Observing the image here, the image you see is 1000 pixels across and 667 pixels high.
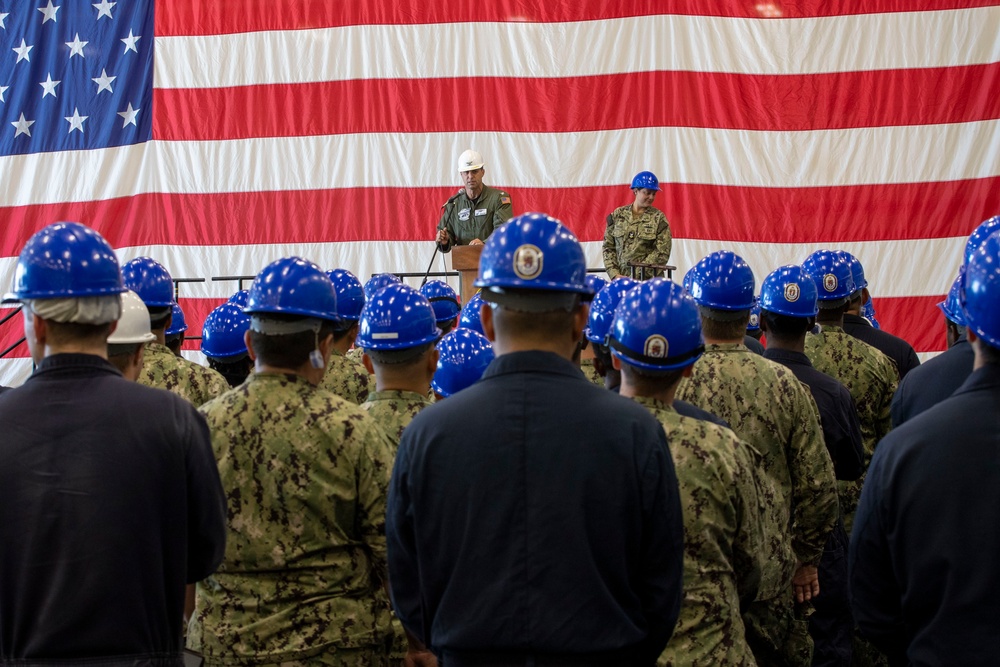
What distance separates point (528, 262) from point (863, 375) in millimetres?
3410

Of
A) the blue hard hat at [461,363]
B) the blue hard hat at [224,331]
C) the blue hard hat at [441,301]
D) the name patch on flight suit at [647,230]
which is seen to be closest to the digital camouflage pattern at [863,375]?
the blue hard hat at [441,301]

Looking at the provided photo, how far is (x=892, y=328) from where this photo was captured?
1114 centimetres

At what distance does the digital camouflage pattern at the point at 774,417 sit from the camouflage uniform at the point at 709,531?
91 cm

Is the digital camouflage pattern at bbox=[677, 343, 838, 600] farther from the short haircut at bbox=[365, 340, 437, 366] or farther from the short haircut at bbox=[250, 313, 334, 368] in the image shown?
the short haircut at bbox=[250, 313, 334, 368]

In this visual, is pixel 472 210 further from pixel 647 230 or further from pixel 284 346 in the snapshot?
pixel 284 346

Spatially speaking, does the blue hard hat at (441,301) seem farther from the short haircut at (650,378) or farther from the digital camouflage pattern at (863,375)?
the short haircut at (650,378)

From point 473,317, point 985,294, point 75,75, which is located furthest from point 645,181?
point 985,294

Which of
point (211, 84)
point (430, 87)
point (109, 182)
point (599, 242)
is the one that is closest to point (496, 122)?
point (430, 87)

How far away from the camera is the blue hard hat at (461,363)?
3.88 m

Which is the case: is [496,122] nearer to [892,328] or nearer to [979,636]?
[892,328]

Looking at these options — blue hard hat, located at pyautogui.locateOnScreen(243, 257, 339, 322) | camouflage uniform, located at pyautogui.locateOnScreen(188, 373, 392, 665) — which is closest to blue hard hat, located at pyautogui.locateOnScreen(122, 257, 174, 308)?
blue hard hat, located at pyautogui.locateOnScreen(243, 257, 339, 322)

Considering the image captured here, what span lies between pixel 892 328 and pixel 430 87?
5666mm

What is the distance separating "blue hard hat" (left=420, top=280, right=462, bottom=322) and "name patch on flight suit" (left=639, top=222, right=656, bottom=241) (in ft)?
16.1

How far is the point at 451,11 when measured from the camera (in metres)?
11.5
